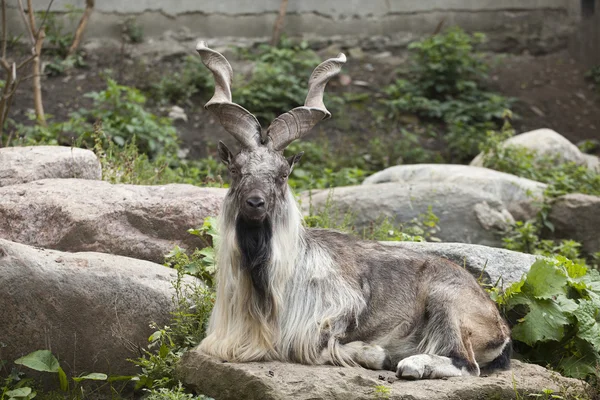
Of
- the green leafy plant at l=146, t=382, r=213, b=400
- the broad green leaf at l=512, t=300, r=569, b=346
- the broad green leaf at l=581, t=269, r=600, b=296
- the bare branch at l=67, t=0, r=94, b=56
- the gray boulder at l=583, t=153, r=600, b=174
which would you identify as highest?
the bare branch at l=67, t=0, r=94, b=56

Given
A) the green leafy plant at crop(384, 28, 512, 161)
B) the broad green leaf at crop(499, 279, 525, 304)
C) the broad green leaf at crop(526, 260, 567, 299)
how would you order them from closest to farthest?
1. the broad green leaf at crop(526, 260, 567, 299)
2. the broad green leaf at crop(499, 279, 525, 304)
3. the green leafy plant at crop(384, 28, 512, 161)

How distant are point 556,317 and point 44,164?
5323 millimetres

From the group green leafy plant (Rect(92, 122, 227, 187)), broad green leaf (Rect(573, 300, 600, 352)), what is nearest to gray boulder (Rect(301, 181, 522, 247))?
green leafy plant (Rect(92, 122, 227, 187))

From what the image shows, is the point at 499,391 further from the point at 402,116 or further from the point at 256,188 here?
the point at 402,116

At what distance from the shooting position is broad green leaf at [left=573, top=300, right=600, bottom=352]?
6770 millimetres

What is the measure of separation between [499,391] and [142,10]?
12505 mm

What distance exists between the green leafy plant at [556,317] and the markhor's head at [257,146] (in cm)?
230

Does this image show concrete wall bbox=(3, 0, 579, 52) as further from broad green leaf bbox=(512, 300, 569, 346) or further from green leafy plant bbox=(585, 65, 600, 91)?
broad green leaf bbox=(512, 300, 569, 346)

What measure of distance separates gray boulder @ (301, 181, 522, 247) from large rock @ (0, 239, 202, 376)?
3639 mm

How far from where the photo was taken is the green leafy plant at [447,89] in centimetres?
1582

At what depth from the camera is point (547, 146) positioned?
13875 mm

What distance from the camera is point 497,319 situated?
6711 millimetres

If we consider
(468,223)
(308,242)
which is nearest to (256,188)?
(308,242)

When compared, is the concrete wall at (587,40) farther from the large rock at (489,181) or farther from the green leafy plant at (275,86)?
the large rock at (489,181)
